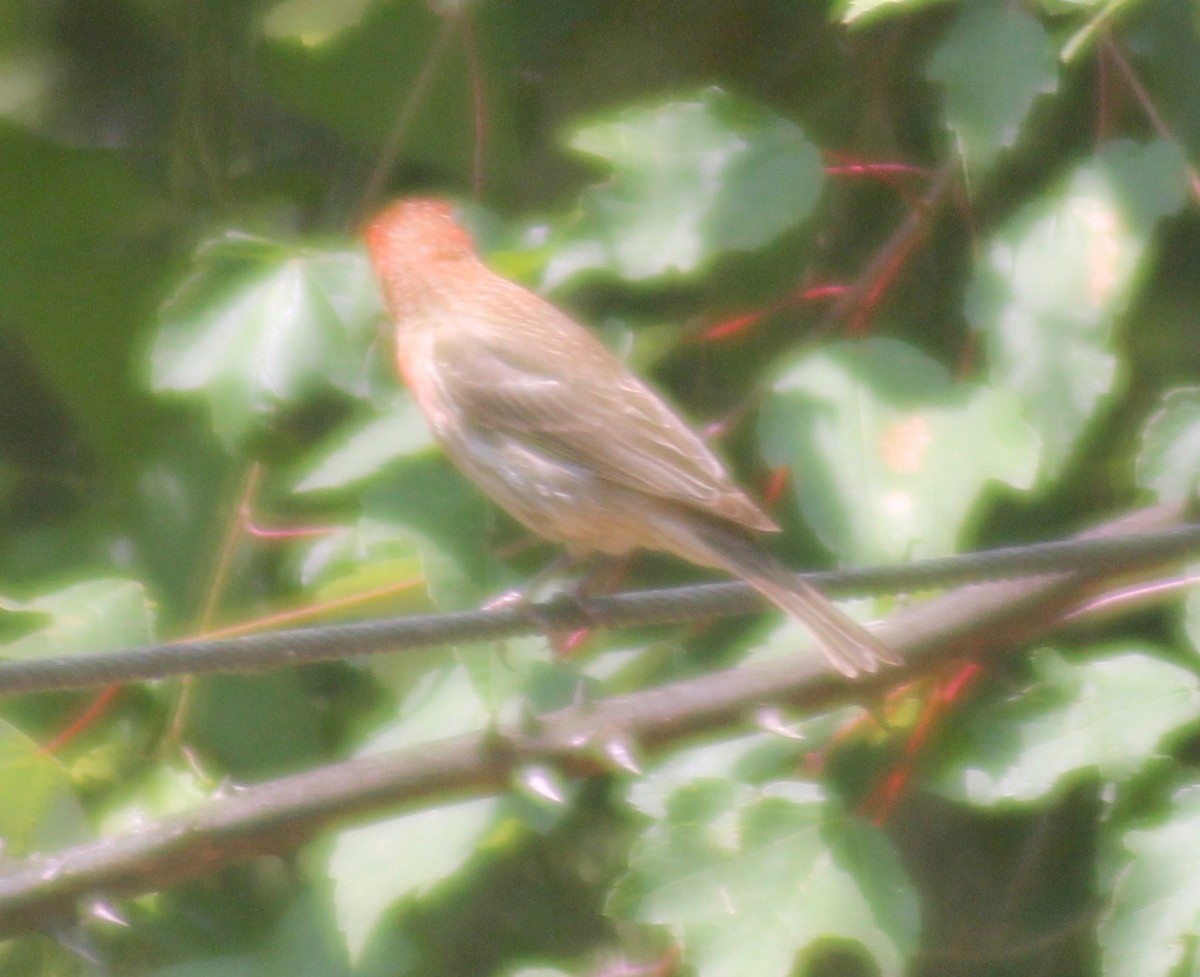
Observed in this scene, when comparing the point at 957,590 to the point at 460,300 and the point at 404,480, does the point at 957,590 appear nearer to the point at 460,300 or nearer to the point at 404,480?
the point at 404,480

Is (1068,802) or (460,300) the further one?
(460,300)

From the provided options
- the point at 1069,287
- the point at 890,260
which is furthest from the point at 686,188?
the point at 1069,287

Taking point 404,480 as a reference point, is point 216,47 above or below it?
above

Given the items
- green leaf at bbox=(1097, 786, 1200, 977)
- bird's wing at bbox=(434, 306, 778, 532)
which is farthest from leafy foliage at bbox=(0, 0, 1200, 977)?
bird's wing at bbox=(434, 306, 778, 532)

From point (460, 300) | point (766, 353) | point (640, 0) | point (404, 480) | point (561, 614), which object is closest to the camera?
point (404, 480)

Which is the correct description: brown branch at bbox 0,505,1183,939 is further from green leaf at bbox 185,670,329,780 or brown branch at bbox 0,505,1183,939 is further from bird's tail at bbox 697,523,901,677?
green leaf at bbox 185,670,329,780

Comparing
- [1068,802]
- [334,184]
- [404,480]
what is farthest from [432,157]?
[1068,802]

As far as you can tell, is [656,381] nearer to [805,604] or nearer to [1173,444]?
[805,604]
